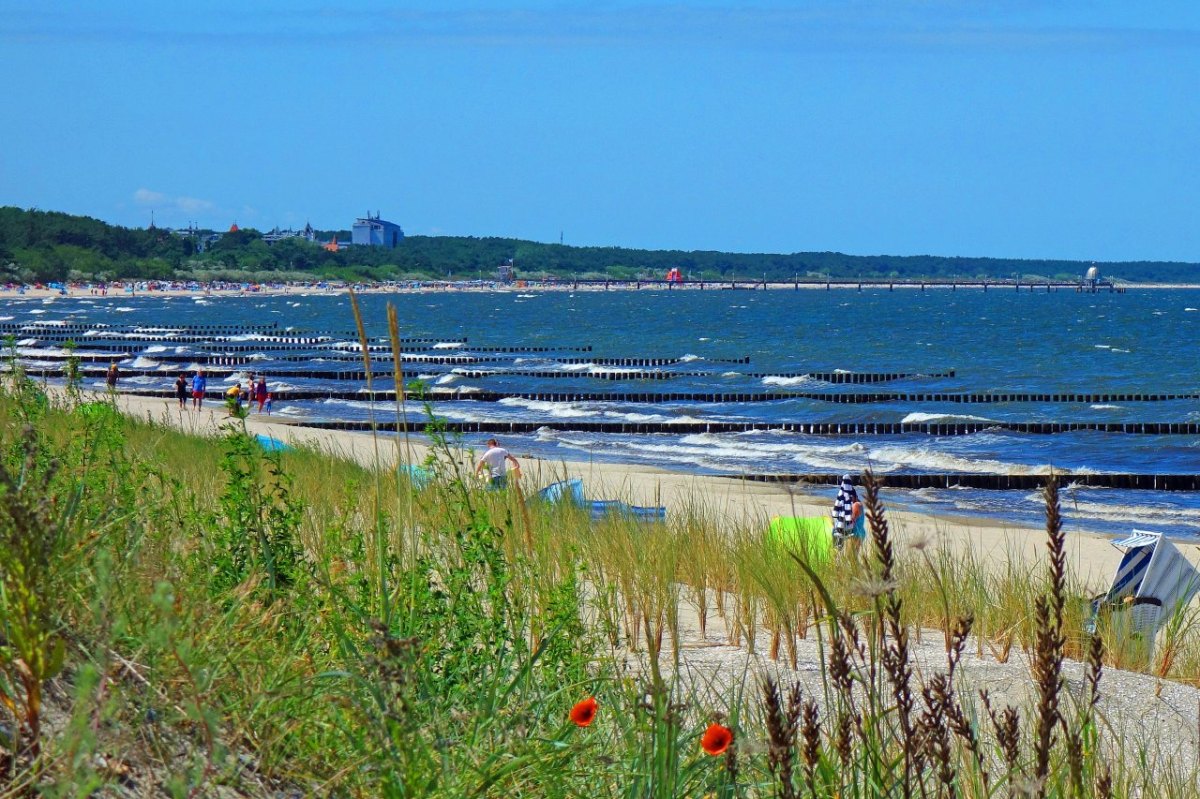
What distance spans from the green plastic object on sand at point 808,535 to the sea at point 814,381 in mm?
1780

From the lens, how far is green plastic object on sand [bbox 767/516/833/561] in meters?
7.06

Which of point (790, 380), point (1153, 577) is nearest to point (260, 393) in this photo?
point (790, 380)

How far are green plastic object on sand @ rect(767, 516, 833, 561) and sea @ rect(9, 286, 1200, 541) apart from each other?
178 centimetres

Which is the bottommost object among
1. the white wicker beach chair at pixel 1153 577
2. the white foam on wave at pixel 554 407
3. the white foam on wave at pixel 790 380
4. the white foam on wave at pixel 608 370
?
the white foam on wave at pixel 608 370

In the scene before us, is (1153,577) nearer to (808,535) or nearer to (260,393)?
(808,535)

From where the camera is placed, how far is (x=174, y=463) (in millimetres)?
10000

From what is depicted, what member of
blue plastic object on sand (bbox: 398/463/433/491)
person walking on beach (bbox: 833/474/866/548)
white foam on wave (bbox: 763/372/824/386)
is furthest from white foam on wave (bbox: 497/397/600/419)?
blue plastic object on sand (bbox: 398/463/433/491)

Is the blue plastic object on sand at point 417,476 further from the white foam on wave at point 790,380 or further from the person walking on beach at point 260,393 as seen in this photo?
the white foam on wave at point 790,380

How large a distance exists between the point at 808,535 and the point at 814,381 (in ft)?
130

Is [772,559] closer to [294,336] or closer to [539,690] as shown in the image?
[539,690]

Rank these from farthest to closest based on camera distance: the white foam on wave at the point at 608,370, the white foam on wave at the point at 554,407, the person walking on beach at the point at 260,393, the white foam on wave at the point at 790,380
→ the white foam on wave at the point at 608,370, the white foam on wave at the point at 790,380, the white foam on wave at the point at 554,407, the person walking on beach at the point at 260,393

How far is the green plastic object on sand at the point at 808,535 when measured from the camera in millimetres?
7062

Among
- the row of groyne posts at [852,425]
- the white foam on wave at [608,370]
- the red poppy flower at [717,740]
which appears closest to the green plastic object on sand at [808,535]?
the row of groyne posts at [852,425]

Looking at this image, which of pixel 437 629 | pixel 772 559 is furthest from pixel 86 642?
pixel 772 559
